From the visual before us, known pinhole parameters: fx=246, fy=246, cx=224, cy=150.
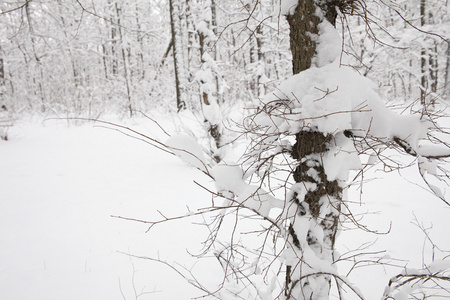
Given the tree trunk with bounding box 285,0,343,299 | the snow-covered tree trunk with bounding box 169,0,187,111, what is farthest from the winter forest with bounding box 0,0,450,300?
the snow-covered tree trunk with bounding box 169,0,187,111

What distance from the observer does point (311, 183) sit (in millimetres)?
1450

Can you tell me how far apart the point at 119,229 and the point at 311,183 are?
3226mm

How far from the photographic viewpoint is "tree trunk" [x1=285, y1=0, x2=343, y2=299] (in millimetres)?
1383

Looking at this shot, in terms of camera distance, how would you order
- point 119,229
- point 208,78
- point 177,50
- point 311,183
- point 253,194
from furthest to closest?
point 177,50 < point 208,78 < point 119,229 < point 311,183 < point 253,194

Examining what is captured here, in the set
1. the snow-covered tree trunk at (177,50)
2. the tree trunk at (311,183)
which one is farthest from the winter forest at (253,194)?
the snow-covered tree trunk at (177,50)

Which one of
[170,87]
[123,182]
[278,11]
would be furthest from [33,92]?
[278,11]

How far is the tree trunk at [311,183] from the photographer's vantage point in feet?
4.54

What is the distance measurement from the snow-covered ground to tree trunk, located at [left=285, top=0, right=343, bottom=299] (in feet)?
5.11

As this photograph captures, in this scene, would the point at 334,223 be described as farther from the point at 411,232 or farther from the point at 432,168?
the point at 411,232

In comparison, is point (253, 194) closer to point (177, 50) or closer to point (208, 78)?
point (208, 78)

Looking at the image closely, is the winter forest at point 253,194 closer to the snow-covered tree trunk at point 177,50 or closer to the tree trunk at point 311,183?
the tree trunk at point 311,183

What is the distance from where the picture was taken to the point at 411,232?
11.3 ft

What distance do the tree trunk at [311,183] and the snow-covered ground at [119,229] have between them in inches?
61.4

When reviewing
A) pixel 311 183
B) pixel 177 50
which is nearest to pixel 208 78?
pixel 311 183
